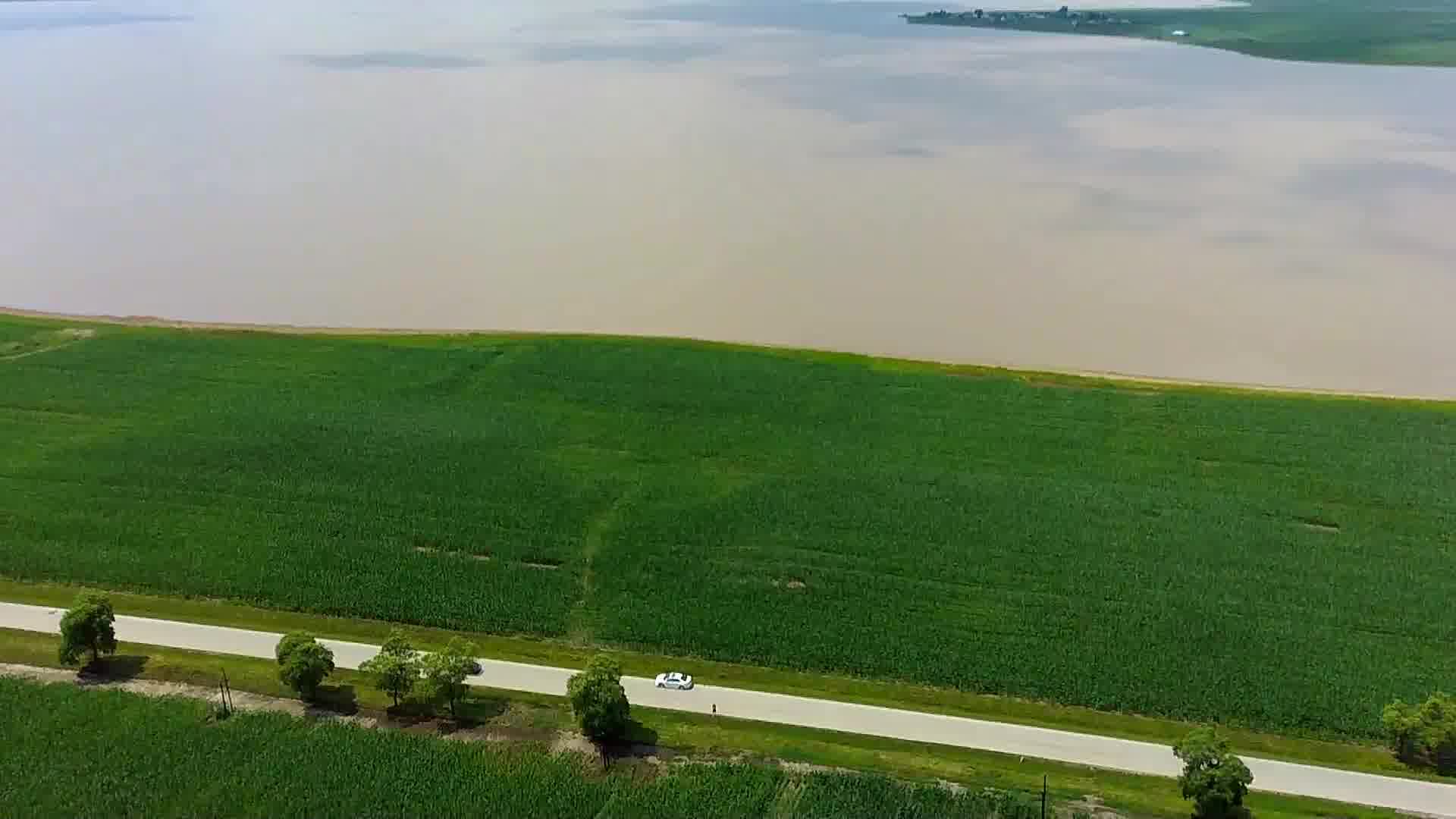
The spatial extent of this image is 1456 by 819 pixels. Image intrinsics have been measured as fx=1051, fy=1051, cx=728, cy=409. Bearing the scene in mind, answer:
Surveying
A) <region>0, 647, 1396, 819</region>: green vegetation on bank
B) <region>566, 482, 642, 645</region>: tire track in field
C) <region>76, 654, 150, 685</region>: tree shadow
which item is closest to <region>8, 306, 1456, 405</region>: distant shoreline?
<region>566, 482, 642, 645</region>: tire track in field

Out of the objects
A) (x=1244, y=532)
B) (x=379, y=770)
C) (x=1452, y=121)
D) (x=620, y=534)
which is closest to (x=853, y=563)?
(x=620, y=534)

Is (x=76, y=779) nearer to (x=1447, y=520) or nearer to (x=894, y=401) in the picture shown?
(x=894, y=401)

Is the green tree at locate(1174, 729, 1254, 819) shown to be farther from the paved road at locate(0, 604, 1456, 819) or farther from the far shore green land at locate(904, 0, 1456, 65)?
the far shore green land at locate(904, 0, 1456, 65)

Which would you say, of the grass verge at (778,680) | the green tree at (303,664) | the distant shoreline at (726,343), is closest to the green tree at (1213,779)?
the grass verge at (778,680)

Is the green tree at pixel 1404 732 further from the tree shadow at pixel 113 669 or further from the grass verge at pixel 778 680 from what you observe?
the tree shadow at pixel 113 669

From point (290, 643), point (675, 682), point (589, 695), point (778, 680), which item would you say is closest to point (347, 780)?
point (290, 643)

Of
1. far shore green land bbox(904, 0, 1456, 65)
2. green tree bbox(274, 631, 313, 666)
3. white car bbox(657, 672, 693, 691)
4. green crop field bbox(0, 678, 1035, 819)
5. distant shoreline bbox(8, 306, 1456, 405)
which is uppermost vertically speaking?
far shore green land bbox(904, 0, 1456, 65)
